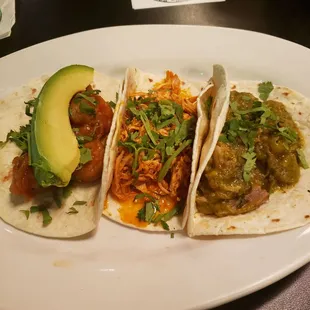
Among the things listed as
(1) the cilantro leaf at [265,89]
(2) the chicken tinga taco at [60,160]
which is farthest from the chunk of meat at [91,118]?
(1) the cilantro leaf at [265,89]

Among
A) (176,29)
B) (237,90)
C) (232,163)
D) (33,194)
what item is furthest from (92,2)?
(232,163)

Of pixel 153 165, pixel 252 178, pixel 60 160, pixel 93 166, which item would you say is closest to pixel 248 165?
pixel 252 178

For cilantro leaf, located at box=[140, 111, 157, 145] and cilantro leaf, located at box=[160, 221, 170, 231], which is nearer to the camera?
cilantro leaf, located at box=[160, 221, 170, 231]

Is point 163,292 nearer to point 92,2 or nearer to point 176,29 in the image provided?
point 176,29

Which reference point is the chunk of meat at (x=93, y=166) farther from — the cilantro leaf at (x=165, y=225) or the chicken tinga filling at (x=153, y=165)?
the cilantro leaf at (x=165, y=225)

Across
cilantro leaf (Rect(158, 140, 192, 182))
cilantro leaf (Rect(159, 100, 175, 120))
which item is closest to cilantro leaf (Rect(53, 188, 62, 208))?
cilantro leaf (Rect(158, 140, 192, 182))

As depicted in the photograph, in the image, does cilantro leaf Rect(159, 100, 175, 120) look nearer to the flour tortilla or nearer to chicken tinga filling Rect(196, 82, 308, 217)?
the flour tortilla

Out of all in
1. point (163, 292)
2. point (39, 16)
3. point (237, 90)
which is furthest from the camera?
point (39, 16)
